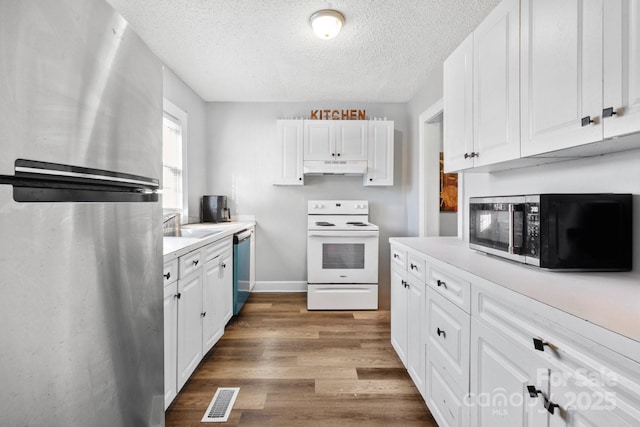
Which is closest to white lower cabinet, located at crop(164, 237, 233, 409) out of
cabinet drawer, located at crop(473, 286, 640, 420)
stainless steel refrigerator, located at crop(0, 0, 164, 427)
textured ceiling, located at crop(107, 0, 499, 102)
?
stainless steel refrigerator, located at crop(0, 0, 164, 427)

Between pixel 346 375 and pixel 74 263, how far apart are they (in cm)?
186

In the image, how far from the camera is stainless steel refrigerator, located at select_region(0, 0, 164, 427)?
1.70ft

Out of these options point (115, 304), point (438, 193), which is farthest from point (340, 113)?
point (115, 304)

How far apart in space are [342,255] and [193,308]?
1.75 metres

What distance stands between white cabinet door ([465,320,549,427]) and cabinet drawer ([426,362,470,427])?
7 cm

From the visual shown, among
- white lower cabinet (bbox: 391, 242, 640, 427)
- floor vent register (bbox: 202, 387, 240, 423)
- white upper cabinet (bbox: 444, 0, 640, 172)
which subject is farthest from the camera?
floor vent register (bbox: 202, 387, 240, 423)

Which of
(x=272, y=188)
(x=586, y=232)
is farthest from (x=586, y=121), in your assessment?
(x=272, y=188)

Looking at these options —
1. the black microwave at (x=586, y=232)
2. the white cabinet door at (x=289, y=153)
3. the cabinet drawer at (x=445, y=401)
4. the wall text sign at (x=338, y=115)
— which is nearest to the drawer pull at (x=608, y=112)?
the black microwave at (x=586, y=232)

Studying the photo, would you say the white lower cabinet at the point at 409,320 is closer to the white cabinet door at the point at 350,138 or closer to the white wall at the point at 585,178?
the white wall at the point at 585,178

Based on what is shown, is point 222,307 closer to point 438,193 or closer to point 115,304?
point 115,304

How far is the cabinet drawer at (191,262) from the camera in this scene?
1.73 m

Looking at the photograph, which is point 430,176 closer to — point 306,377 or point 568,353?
point 306,377

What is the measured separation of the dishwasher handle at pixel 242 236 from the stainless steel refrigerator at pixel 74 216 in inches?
74.1

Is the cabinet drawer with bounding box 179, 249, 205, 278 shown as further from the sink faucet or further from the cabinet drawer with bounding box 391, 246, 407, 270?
the cabinet drawer with bounding box 391, 246, 407, 270
